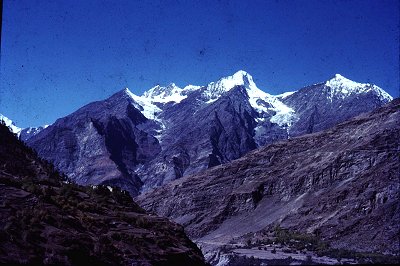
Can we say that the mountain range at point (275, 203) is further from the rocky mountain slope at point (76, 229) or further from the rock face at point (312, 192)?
the rock face at point (312, 192)

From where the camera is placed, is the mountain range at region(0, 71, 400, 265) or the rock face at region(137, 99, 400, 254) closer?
the mountain range at region(0, 71, 400, 265)

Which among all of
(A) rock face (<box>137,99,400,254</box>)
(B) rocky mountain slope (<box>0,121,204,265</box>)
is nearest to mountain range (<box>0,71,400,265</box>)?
(B) rocky mountain slope (<box>0,121,204,265</box>)

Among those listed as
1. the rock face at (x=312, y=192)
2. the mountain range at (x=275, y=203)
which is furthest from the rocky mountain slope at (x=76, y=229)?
the rock face at (x=312, y=192)

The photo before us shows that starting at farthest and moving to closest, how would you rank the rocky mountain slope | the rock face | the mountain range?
the rock face, the mountain range, the rocky mountain slope

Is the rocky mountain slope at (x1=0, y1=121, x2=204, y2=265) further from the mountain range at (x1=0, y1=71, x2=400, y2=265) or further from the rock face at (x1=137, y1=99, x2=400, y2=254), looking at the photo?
the rock face at (x1=137, y1=99, x2=400, y2=254)

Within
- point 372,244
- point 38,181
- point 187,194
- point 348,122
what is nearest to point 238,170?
point 187,194

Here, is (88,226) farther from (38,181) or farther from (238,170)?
(238,170)

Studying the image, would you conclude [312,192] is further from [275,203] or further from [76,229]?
[76,229]

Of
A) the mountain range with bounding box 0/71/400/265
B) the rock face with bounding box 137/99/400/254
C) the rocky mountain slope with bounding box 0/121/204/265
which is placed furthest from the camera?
the rock face with bounding box 137/99/400/254
